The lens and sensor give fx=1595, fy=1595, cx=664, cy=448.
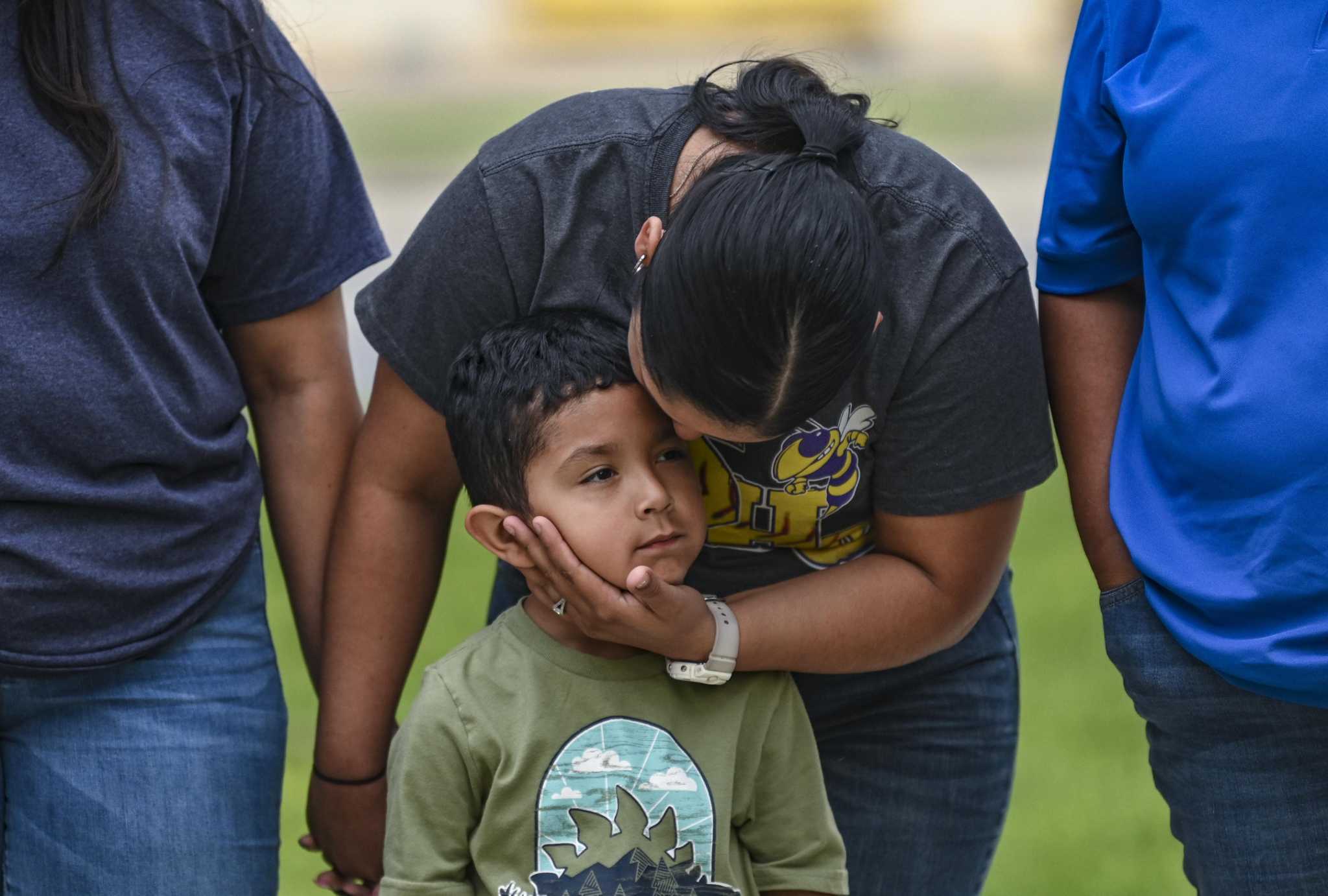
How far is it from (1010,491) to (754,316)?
0.57m

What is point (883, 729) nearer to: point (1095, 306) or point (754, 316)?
point (1095, 306)

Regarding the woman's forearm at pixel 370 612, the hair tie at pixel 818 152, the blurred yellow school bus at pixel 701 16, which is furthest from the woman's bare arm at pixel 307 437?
the blurred yellow school bus at pixel 701 16

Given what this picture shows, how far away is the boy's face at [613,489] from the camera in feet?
6.70

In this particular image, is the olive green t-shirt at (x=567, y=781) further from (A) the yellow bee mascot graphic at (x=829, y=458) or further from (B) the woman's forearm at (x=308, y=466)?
(B) the woman's forearm at (x=308, y=466)

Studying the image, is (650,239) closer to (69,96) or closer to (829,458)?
(829,458)

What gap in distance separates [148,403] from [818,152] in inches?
36.5

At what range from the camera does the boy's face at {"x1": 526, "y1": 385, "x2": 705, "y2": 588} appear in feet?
6.70

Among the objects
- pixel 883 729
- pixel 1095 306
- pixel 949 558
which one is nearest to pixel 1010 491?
pixel 949 558

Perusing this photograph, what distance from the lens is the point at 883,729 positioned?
2.42 meters

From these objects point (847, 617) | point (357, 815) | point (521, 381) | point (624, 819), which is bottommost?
point (357, 815)

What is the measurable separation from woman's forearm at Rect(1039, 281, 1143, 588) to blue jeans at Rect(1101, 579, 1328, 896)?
116mm

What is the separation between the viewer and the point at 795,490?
2.16 m

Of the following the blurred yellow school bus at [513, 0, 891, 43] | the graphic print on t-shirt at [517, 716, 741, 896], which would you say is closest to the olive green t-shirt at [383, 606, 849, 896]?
the graphic print on t-shirt at [517, 716, 741, 896]

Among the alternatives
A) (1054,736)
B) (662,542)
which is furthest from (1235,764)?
(1054,736)
